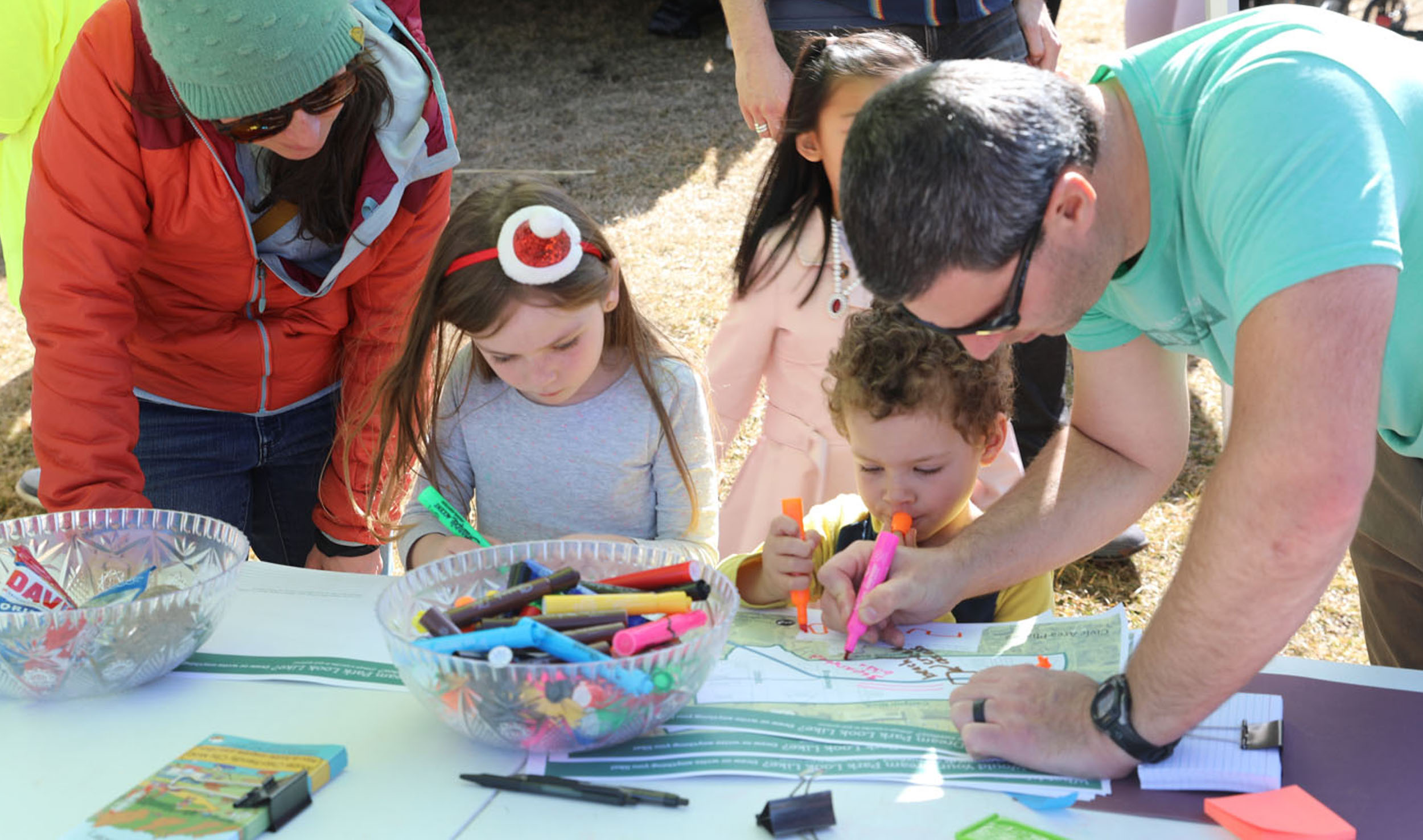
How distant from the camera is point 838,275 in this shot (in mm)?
2158

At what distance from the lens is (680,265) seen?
182 inches

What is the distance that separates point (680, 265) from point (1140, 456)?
3.29m

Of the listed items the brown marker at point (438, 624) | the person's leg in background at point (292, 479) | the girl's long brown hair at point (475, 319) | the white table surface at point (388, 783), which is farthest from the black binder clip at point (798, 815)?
the person's leg in background at point (292, 479)

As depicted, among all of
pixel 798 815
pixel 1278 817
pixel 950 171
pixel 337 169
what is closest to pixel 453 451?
pixel 337 169

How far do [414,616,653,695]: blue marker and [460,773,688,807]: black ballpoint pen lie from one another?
9cm

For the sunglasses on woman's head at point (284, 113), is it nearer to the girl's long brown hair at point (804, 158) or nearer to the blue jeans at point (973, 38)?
the girl's long brown hair at point (804, 158)

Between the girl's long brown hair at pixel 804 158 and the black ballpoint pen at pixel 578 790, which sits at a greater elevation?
the girl's long brown hair at pixel 804 158

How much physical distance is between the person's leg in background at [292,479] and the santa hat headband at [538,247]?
27.8 inches

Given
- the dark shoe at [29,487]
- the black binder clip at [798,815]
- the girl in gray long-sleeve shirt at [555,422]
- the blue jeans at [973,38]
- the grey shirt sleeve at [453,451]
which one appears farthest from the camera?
the dark shoe at [29,487]

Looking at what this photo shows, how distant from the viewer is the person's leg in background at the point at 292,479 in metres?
2.09

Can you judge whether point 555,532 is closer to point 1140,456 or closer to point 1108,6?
point 1140,456

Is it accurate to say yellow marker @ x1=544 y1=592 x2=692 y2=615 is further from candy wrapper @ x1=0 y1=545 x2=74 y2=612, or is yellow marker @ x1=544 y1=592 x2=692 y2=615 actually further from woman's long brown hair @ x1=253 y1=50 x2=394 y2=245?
woman's long brown hair @ x1=253 y1=50 x2=394 y2=245

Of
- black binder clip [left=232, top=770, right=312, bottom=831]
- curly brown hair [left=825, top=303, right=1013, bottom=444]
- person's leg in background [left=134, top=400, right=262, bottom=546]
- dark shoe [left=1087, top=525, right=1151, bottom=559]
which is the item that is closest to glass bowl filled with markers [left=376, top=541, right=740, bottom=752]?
black binder clip [left=232, top=770, right=312, bottom=831]

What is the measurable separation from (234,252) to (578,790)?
1117 mm
